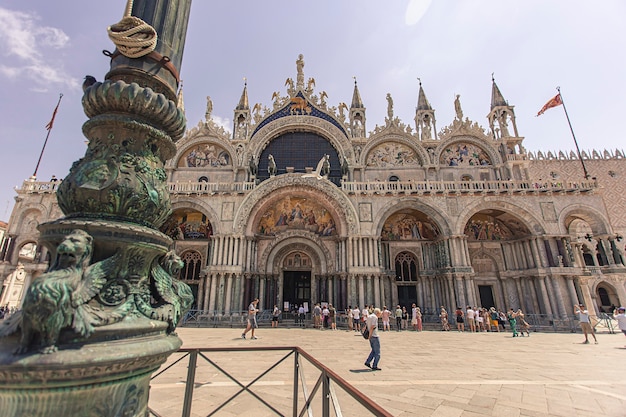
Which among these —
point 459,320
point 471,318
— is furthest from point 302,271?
point 471,318

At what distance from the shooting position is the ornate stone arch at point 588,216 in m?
18.1

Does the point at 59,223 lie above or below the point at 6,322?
above

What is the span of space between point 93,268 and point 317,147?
2237cm

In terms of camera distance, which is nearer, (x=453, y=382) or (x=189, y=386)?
(x=189, y=386)

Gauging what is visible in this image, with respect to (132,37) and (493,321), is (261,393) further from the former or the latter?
(493,321)

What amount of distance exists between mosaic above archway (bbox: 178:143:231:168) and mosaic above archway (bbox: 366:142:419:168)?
11.6 m

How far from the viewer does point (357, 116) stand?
81.1 ft

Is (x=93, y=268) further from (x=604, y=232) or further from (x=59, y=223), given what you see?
(x=604, y=232)

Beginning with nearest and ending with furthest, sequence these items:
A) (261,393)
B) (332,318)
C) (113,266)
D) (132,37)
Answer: (113,266)
(132,37)
(261,393)
(332,318)

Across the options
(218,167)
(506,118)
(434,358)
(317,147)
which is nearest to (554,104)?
(506,118)

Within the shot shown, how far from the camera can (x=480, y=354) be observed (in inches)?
365

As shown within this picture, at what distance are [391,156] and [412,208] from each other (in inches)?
223

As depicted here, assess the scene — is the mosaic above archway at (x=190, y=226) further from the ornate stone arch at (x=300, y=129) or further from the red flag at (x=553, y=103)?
the red flag at (x=553, y=103)

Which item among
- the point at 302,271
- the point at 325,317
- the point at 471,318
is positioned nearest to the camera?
the point at 471,318
